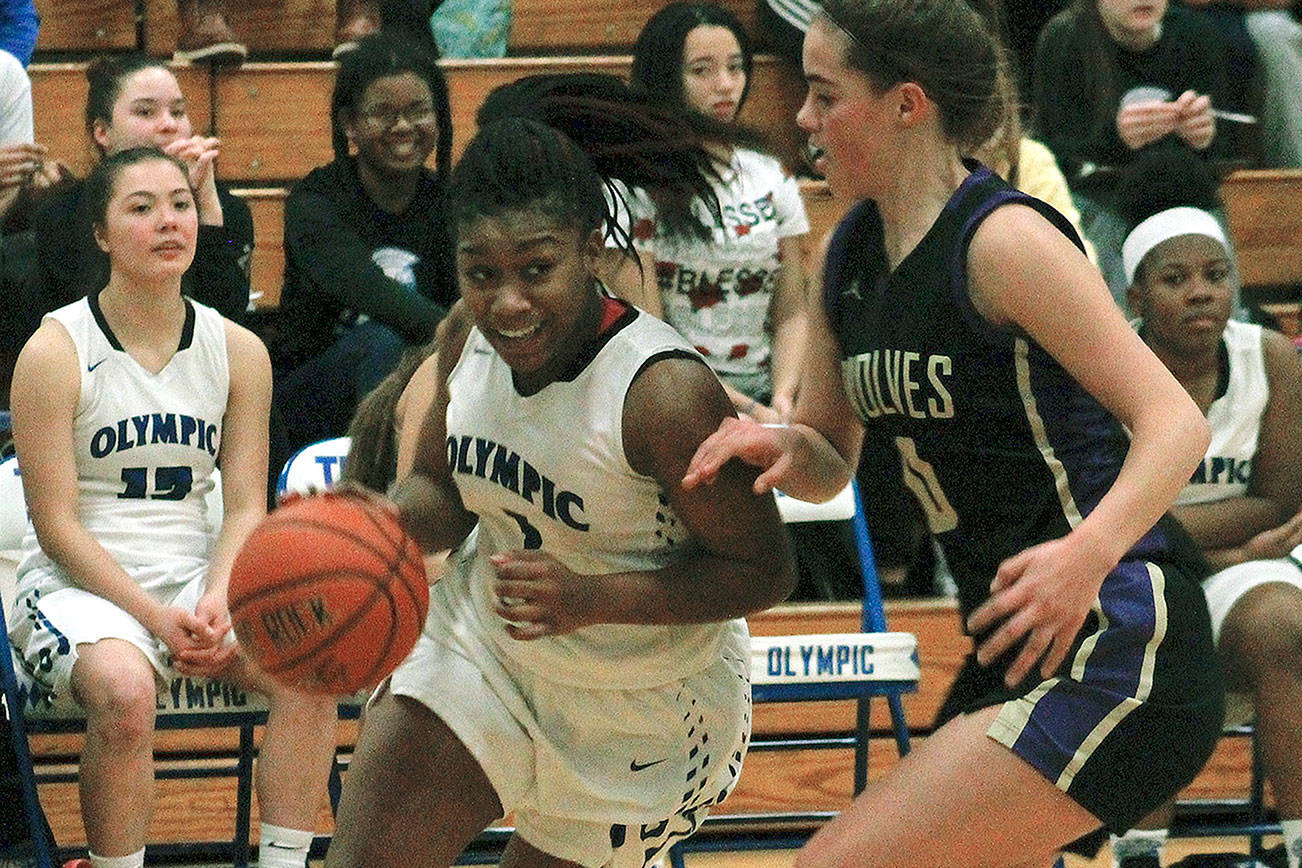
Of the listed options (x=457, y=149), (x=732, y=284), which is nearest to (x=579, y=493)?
(x=732, y=284)

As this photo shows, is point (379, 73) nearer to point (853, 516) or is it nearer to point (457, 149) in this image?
point (457, 149)

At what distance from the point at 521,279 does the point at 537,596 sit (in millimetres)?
458

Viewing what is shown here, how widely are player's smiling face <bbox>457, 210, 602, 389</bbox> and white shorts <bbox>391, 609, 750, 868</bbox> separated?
20.0 inches

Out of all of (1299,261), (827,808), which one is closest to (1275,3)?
(1299,261)

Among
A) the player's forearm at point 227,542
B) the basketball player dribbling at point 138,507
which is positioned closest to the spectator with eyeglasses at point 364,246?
the basketball player dribbling at point 138,507

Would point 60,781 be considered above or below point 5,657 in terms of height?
below

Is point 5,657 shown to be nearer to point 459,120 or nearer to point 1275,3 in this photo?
point 459,120

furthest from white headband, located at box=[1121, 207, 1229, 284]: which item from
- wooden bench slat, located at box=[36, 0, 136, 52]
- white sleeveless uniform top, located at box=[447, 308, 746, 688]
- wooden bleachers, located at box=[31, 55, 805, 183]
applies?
wooden bench slat, located at box=[36, 0, 136, 52]

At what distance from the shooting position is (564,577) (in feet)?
8.15

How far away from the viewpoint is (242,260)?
15.6 ft

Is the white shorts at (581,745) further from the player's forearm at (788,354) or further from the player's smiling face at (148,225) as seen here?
the player's forearm at (788,354)

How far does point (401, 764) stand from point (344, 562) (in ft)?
1.16

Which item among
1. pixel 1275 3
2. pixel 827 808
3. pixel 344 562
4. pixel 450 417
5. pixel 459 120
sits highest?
pixel 1275 3

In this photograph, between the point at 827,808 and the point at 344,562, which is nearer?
the point at 344,562
